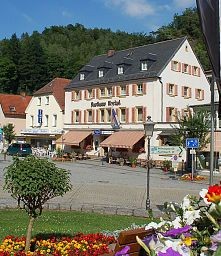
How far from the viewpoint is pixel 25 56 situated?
362 ft

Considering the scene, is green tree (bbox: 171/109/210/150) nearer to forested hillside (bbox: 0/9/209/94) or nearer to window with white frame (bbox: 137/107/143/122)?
window with white frame (bbox: 137/107/143/122)

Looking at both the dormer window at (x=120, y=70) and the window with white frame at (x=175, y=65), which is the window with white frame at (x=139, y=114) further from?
the dormer window at (x=120, y=70)

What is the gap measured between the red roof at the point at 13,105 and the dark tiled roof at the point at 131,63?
53.8 feet

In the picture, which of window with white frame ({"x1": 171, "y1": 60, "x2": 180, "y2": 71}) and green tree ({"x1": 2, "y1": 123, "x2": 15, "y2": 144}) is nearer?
window with white frame ({"x1": 171, "y1": 60, "x2": 180, "y2": 71})

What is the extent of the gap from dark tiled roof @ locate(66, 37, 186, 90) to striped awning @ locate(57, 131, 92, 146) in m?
5.44

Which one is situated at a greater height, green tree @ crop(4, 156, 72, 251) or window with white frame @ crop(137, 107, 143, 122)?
window with white frame @ crop(137, 107, 143, 122)

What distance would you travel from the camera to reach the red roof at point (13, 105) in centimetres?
7060

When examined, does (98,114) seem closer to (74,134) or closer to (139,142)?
(74,134)

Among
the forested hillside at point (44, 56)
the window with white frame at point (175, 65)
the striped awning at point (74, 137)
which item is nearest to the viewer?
the window with white frame at point (175, 65)

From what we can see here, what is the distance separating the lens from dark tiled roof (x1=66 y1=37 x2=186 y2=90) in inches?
1890

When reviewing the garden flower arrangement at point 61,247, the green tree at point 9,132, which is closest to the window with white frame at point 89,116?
the green tree at point 9,132

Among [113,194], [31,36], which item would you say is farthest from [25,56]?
[113,194]

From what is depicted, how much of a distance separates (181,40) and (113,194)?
31.1 m

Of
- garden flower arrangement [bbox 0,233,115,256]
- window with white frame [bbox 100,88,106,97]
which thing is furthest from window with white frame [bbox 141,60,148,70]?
garden flower arrangement [bbox 0,233,115,256]
